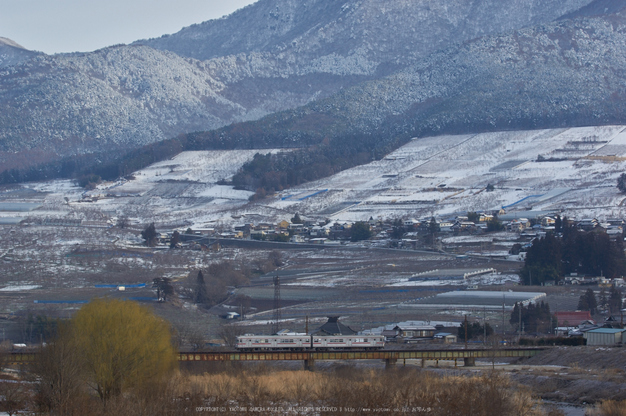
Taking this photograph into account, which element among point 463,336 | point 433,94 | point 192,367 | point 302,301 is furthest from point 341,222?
point 433,94

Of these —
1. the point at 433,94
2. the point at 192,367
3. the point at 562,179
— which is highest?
the point at 433,94

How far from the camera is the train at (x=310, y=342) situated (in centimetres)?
4356

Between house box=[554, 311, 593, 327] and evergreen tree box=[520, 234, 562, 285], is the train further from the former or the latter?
evergreen tree box=[520, 234, 562, 285]

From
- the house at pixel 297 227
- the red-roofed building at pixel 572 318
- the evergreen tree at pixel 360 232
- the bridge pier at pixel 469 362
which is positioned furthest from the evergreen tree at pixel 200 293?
the house at pixel 297 227

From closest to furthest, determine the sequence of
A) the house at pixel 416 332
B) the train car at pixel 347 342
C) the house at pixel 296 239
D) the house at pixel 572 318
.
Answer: the train car at pixel 347 342 < the house at pixel 416 332 < the house at pixel 572 318 < the house at pixel 296 239

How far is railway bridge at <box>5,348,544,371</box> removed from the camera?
41906 millimetres

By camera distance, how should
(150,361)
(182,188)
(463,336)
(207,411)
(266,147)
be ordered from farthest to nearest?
1. (266,147)
2. (182,188)
3. (463,336)
4. (150,361)
5. (207,411)

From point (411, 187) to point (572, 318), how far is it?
A: 72.7m

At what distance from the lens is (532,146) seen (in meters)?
142

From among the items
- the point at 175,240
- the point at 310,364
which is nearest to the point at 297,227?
the point at 175,240

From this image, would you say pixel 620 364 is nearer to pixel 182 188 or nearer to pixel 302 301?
pixel 302 301

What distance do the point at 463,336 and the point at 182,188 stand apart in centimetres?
9338

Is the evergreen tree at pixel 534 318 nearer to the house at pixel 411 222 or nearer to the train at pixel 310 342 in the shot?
the train at pixel 310 342

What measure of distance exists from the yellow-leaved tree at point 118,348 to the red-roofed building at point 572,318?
87.5ft
